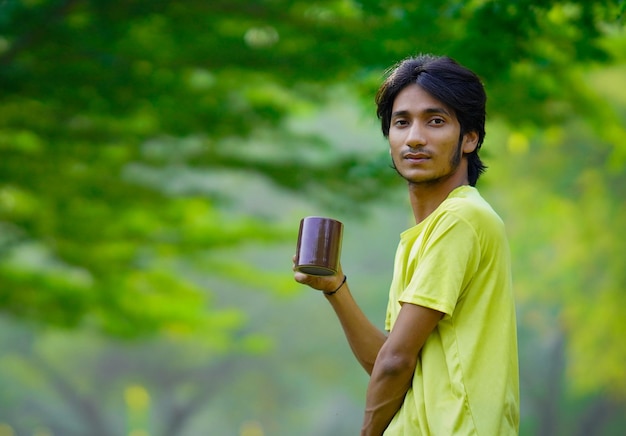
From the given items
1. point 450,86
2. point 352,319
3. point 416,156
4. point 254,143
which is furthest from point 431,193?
point 254,143

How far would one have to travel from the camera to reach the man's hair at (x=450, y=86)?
2676 millimetres

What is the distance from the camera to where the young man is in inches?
96.3

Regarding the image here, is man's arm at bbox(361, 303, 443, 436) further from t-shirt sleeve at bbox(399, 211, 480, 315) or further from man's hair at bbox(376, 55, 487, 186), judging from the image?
man's hair at bbox(376, 55, 487, 186)

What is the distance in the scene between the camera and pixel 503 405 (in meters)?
2.45

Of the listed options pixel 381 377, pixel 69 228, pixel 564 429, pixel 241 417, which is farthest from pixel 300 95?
pixel 241 417

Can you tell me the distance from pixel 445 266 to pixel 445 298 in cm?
8

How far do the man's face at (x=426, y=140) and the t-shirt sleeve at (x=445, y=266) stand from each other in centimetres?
19

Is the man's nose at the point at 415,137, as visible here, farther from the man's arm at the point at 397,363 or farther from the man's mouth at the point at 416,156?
the man's arm at the point at 397,363

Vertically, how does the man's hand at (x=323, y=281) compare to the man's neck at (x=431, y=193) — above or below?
below

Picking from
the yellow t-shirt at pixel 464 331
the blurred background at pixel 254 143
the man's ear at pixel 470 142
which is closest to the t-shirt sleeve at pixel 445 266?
the yellow t-shirt at pixel 464 331

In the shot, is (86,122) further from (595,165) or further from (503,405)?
(595,165)

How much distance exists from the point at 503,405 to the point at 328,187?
752cm

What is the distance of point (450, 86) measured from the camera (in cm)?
268

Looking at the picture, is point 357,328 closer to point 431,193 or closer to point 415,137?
point 431,193
